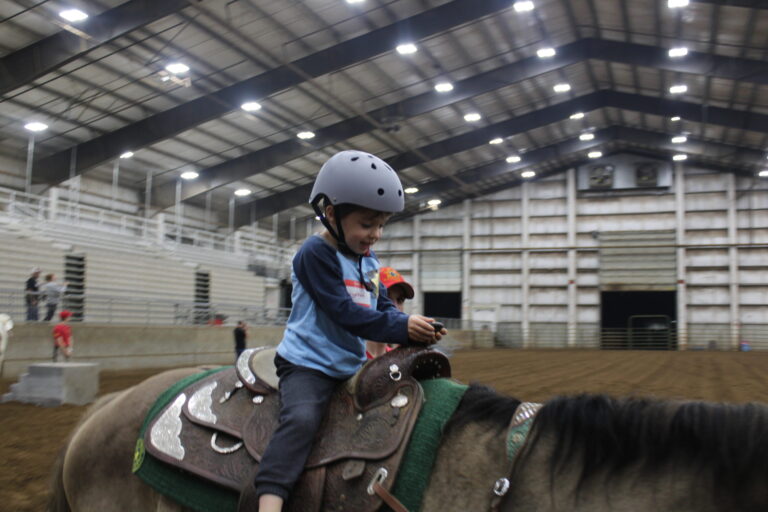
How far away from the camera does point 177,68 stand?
661 inches

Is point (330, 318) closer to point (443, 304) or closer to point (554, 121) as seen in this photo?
point (554, 121)

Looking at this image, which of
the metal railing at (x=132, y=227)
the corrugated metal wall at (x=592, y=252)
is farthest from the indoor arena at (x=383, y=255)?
the metal railing at (x=132, y=227)

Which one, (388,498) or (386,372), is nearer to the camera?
(388,498)

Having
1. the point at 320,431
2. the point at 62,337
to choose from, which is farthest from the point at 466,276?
the point at 320,431

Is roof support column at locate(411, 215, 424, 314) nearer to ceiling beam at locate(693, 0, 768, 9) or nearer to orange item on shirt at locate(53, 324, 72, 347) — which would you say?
ceiling beam at locate(693, 0, 768, 9)

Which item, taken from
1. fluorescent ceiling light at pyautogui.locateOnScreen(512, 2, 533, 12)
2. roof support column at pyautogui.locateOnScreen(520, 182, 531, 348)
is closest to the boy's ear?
fluorescent ceiling light at pyautogui.locateOnScreen(512, 2, 533, 12)

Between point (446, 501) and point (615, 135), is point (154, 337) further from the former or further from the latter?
point (615, 135)

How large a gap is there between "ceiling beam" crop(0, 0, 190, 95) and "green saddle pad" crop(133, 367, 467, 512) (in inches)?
532

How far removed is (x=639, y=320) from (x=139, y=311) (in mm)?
25448

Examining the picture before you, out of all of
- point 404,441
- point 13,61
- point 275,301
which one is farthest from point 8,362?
point 275,301

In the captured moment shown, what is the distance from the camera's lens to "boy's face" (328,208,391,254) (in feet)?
6.53

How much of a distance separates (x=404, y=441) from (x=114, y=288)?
20464 mm

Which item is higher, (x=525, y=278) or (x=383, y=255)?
(x=383, y=255)

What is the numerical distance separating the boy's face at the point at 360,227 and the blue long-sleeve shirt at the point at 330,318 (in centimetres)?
7
